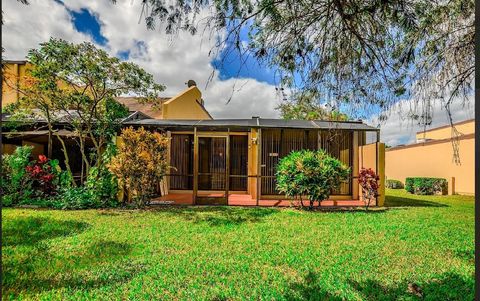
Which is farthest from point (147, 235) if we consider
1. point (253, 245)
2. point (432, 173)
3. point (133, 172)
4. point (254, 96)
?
point (432, 173)

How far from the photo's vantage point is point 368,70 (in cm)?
410

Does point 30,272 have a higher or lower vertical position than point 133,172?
lower

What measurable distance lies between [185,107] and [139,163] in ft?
36.3

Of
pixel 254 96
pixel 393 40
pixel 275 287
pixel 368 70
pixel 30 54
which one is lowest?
pixel 275 287

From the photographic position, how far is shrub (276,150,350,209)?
9.31 m

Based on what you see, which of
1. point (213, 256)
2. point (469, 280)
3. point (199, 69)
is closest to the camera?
point (199, 69)

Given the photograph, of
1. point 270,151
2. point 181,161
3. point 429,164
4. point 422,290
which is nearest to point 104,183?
point 181,161

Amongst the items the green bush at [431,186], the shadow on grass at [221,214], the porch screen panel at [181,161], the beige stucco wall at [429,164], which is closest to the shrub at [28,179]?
the shadow on grass at [221,214]

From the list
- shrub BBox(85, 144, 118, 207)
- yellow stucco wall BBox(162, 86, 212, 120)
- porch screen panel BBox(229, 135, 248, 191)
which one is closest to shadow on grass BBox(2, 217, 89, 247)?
shrub BBox(85, 144, 118, 207)

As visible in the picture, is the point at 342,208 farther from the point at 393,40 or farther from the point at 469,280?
the point at 393,40

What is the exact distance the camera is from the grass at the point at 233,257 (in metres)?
3.78

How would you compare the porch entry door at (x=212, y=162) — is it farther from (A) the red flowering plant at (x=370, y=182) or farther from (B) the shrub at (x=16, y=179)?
(B) the shrub at (x=16, y=179)

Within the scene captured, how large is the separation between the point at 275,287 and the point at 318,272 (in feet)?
2.95

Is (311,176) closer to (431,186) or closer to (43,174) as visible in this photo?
(43,174)
